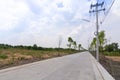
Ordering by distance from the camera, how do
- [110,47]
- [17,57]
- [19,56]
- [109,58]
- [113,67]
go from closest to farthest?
[113,67]
[17,57]
[19,56]
[109,58]
[110,47]

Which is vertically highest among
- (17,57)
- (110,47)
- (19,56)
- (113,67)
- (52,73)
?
(110,47)

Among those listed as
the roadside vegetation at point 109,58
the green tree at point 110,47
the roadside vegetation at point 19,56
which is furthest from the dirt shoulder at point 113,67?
the green tree at point 110,47

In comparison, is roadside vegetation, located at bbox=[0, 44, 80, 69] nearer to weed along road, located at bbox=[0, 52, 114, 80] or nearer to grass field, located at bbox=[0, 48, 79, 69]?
grass field, located at bbox=[0, 48, 79, 69]

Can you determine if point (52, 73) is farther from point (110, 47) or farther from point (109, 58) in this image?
point (110, 47)

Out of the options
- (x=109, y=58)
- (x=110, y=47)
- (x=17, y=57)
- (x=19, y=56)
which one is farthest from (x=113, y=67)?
(x=110, y=47)

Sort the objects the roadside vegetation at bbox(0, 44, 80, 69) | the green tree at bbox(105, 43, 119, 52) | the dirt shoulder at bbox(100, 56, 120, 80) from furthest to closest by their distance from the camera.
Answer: the green tree at bbox(105, 43, 119, 52)
the roadside vegetation at bbox(0, 44, 80, 69)
the dirt shoulder at bbox(100, 56, 120, 80)

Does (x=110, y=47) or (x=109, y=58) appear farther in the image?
(x=110, y=47)

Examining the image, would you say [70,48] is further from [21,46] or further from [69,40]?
[21,46]

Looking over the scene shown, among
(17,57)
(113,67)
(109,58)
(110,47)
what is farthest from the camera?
(110,47)

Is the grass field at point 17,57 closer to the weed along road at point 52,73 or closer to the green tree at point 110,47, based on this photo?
the weed along road at point 52,73

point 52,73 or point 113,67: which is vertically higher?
point 113,67

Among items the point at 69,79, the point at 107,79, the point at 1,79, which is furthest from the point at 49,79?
the point at 107,79

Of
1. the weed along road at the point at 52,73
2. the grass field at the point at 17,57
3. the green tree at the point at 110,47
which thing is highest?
the green tree at the point at 110,47

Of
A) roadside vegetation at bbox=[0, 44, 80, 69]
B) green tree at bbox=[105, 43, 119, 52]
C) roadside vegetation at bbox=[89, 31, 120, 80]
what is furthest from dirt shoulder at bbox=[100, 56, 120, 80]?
green tree at bbox=[105, 43, 119, 52]
